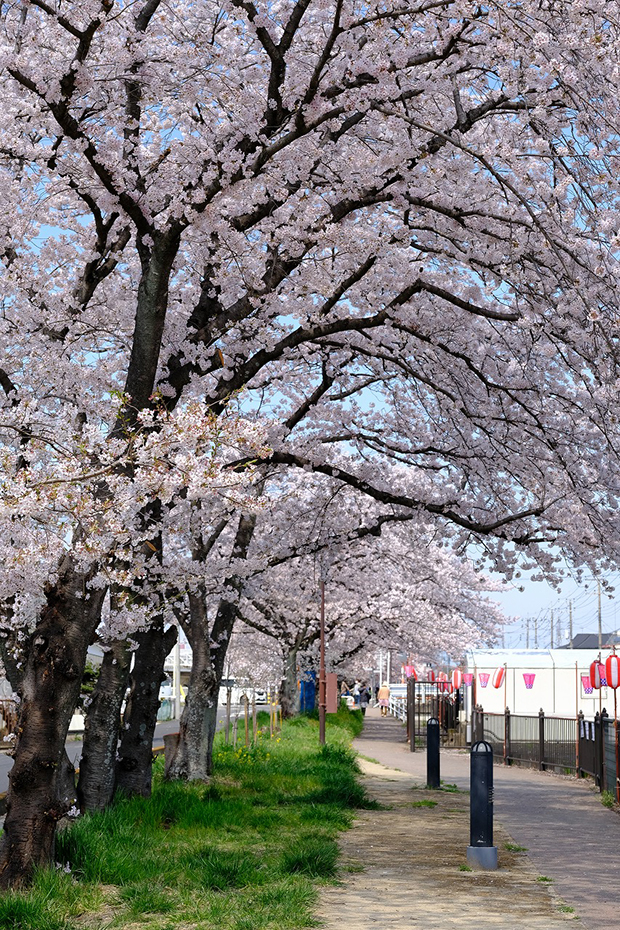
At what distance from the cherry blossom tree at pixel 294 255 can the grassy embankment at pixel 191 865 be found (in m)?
0.66

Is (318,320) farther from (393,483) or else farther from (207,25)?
(393,483)

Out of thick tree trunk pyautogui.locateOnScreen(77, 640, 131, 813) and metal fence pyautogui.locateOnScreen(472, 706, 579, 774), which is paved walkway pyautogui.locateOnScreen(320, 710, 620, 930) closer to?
thick tree trunk pyautogui.locateOnScreen(77, 640, 131, 813)

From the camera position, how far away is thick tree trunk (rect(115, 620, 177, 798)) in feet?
39.8

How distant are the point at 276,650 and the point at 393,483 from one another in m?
25.9

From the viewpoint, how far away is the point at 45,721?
764cm

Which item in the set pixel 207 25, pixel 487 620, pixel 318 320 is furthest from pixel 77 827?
pixel 487 620

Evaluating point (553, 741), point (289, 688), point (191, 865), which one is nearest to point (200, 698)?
point (191, 865)

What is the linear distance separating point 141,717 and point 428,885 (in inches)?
184

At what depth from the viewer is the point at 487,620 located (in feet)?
152

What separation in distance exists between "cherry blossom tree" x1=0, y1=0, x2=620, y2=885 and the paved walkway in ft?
8.90

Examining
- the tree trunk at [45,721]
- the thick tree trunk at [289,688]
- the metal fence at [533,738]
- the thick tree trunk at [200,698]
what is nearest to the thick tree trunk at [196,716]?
the thick tree trunk at [200,698]

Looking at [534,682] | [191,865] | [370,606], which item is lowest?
[191,865]

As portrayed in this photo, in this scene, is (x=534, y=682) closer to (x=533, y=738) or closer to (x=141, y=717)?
(x=533, y=738)

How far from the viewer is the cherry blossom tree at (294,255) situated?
7.71 m
